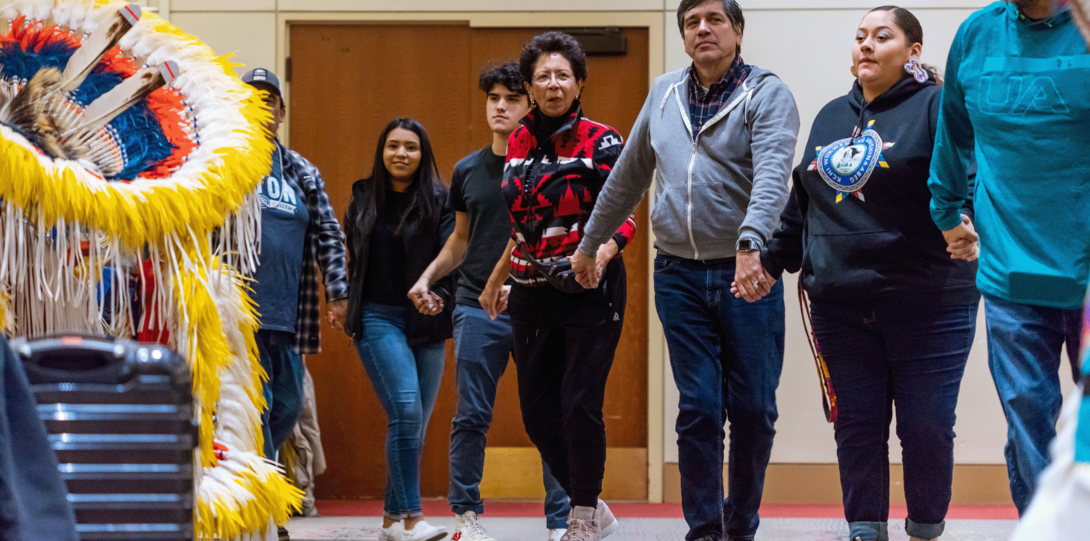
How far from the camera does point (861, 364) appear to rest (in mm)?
2811

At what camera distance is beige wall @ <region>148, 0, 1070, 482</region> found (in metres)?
4.81

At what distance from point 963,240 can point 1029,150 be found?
35 centimetres

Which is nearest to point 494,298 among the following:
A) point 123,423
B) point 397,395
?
point 397,395

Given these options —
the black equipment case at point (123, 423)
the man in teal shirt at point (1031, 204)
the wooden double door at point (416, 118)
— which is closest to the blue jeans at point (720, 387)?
the man in teal shirt at point (1031, 204)

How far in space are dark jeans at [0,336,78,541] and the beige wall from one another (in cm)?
404

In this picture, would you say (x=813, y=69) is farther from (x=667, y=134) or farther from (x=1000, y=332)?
(x=1000, y=332)

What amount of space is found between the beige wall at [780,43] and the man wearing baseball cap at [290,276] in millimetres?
1435

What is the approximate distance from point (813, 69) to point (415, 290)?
2.46 m

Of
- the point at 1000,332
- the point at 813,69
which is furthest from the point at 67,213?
the point at 813,69

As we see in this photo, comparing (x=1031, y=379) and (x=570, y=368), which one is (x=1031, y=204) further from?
(x=570, y=368)

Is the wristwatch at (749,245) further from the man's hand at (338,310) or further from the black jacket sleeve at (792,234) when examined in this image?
the man's hand at (338,310)

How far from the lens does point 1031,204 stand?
2191mm

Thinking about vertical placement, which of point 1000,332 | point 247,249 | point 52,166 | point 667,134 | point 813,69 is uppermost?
point 813,69

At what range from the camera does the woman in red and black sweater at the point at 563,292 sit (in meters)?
3.13
